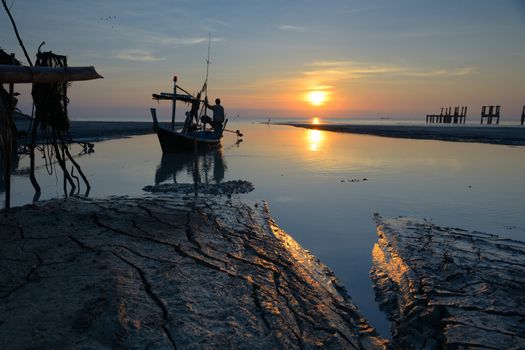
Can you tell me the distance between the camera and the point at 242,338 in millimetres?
2977

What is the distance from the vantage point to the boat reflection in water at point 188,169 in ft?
40.3

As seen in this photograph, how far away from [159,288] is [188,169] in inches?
440

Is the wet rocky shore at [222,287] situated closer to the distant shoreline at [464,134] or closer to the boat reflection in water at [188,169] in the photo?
the boat reflection in water at [188,169]

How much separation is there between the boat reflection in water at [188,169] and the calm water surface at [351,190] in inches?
1.6

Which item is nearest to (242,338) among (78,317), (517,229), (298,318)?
(298,318)

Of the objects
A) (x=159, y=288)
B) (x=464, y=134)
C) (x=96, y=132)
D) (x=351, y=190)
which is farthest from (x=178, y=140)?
(x=464, y=134)

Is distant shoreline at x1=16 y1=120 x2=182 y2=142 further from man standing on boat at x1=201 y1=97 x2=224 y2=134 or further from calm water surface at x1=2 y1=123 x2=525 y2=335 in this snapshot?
calm water surface at x1=2 y1=123 x2=525 y2=335

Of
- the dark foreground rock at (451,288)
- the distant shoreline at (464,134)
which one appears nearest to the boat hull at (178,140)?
the dark foreground rock at (451,288)

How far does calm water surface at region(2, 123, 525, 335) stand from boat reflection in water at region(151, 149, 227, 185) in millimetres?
40

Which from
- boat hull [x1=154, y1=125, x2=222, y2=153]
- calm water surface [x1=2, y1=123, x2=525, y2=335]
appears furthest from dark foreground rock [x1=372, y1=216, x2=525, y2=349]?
boat hull [x1=154, y1=125, x2=222, y2=153]

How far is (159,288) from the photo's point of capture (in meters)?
3.64

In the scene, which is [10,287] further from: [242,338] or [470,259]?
[470,259]

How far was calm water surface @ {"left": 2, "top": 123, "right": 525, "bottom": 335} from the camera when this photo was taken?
20.4ft

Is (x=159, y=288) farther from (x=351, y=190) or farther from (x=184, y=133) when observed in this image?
(x=184, y=133)
